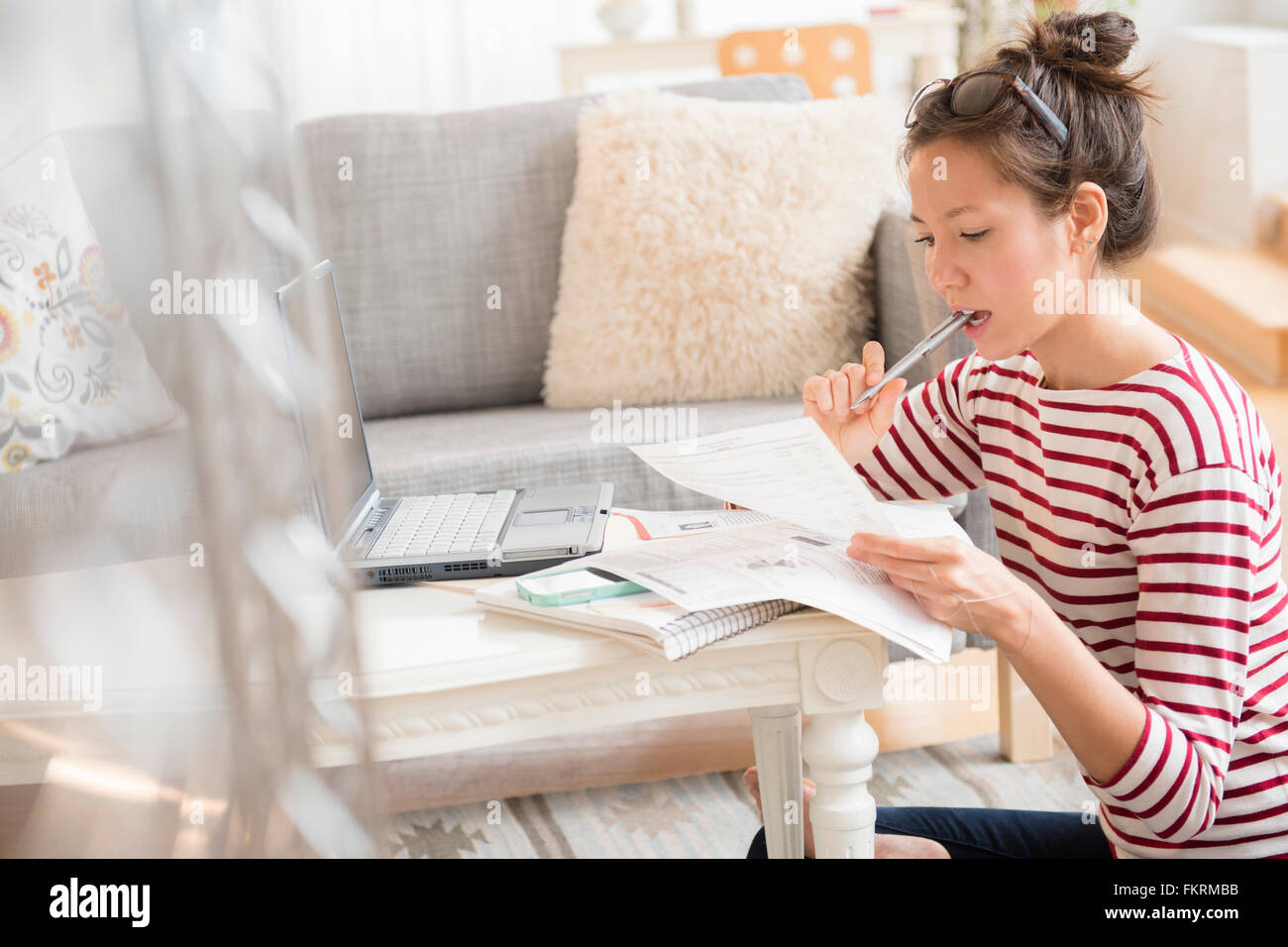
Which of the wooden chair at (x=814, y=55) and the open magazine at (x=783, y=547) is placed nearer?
the open magazine at (x=783, y=547)

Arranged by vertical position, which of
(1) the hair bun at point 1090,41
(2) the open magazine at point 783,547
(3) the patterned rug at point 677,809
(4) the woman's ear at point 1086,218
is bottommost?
(3) the patterned rug at point 677,809

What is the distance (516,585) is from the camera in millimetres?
830

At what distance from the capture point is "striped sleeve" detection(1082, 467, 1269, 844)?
730 mm

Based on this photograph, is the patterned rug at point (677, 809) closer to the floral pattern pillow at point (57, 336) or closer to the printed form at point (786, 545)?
the printed form at point (786, 545)

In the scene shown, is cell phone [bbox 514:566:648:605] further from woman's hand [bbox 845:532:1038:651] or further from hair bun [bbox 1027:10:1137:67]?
hair bun [bbox 1027:10:1137:67]

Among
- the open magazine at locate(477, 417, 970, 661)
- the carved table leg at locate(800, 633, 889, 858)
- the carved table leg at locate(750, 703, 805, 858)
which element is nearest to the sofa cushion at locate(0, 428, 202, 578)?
the open magazine at locate(477, 417, 970, 661)

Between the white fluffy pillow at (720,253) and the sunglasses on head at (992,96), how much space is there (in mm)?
877

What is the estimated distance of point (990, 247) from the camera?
853mm

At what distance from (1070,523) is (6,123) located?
0.73 meters

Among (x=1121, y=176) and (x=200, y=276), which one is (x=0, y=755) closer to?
(x=200, y=276)

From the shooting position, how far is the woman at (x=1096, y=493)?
73 cm

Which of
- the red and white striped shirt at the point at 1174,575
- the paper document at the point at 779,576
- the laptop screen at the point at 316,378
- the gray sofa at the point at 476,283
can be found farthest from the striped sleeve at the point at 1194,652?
the gray sofa at the point at 476,283
